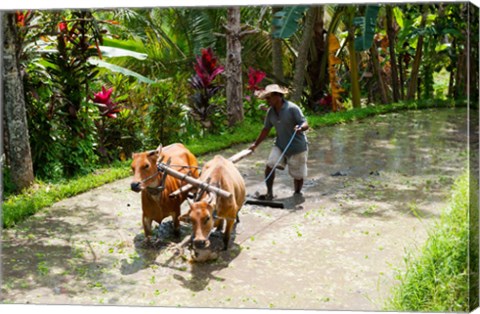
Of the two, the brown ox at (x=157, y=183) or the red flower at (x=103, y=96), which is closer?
the brown ox at (x=157, y=183)

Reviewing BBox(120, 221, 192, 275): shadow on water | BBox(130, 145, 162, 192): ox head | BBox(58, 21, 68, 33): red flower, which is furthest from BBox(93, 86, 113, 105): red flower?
BBox(130, 145, 162, 192): ox head

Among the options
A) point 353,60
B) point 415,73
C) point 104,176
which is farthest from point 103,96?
point 415,73

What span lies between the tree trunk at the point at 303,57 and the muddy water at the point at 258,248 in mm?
4628

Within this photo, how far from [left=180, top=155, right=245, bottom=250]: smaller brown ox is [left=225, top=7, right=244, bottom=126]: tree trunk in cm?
526

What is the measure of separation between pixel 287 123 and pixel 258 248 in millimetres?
1896

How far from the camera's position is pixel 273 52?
52.6ft

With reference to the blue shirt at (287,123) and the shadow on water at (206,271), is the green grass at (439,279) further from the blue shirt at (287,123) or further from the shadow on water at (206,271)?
the blue shirt at (287,123)

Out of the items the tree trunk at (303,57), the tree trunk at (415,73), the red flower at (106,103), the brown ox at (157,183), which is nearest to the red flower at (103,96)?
the red flower at (106,103)

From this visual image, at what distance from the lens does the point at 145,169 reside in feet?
22.9

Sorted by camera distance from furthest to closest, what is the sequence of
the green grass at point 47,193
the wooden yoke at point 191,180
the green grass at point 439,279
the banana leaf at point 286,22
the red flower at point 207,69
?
the banana leaf at point 286,22 < the red flower at point 207,69 < the green grass at point 47,193 < the wooden yoke at point 191,180 < the green grass at point 439,279

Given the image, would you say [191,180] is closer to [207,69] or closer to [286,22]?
[207,69]

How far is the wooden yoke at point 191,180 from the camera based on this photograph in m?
6.82

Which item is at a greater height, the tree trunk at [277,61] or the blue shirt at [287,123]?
the tree trunk at [277,61]

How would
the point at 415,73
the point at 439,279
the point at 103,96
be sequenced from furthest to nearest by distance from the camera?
the point at 415,73 < the point at 103,96 < the point at 439,279
